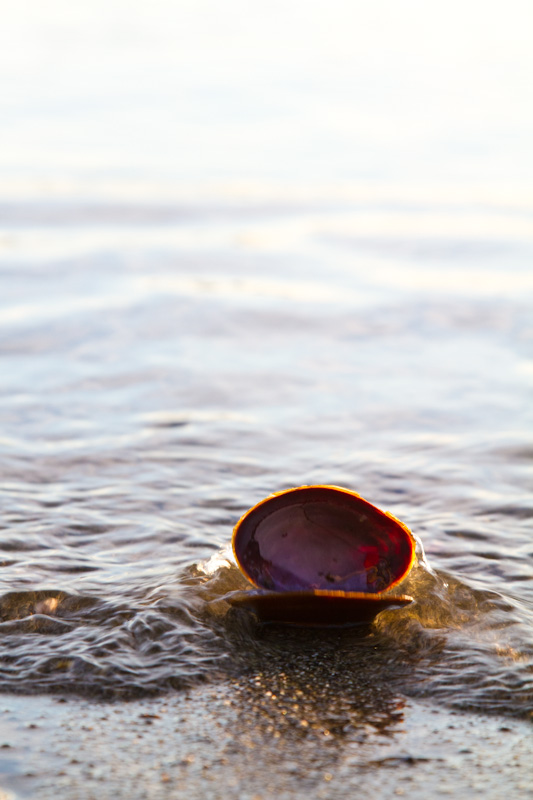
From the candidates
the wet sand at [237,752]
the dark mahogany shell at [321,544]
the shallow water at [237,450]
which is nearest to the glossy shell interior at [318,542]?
the dark mahogany shell at [321,544]

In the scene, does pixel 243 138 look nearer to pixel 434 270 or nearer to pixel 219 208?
pixel 219 208

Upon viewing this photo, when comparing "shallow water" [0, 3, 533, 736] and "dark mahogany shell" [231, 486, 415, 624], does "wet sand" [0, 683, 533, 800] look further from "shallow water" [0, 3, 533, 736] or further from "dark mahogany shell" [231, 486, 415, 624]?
"dark mahogany shell" [231, 486, 415, 624]

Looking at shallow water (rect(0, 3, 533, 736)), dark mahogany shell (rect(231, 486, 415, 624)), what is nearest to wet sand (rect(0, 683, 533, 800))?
shallow water (rect(0, 3, 533, 736))

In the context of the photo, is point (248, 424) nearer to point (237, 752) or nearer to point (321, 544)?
point (321, 544)

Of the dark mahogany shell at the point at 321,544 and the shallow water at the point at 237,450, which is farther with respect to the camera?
the dark mahogany shell at the point at 321,544

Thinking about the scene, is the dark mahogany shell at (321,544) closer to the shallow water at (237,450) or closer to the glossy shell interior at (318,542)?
the glossy shell interior at (318,542)

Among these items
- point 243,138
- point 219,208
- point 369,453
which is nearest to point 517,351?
point 369,453
